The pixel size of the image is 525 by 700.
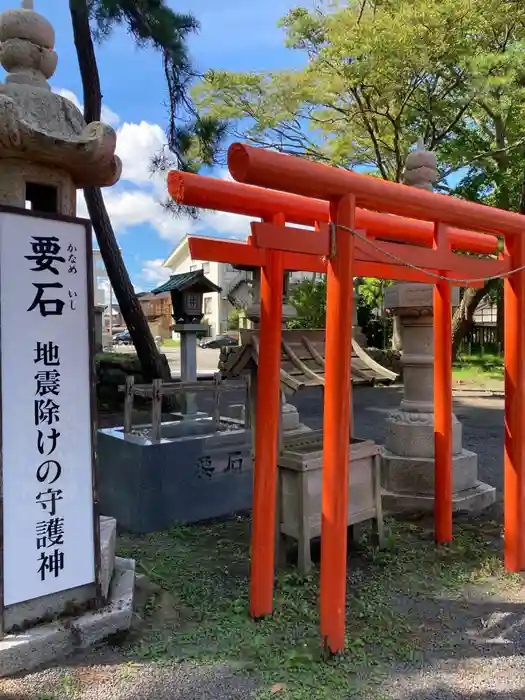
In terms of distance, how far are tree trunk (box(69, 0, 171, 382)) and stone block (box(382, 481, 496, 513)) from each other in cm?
617

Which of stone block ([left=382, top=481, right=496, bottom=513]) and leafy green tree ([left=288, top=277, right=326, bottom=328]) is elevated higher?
leafy green tree ([left=288, top=277, right=326, bottom=328])

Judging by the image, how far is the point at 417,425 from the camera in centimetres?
559

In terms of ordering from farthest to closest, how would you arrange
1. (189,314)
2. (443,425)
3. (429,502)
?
(189,314) < (429,502) < (443,425)

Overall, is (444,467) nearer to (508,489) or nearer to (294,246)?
(508,489)

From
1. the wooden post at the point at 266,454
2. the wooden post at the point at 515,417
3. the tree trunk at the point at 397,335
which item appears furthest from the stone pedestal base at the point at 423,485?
the wooden post at the point at 266,454

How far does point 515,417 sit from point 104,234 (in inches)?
308

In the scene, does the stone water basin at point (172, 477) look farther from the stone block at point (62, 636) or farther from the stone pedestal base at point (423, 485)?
the stone block at point (62, 636)

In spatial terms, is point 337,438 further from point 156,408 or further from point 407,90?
point 407,90

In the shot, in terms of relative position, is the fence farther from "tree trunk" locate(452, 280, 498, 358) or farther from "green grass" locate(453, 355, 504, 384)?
"tree trunk" locate(452, 280, 498, 358)

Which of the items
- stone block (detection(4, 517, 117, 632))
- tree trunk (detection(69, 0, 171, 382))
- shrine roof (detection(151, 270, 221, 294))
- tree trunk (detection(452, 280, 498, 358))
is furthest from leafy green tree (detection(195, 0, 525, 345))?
stone block (detection(4, 517, 117, 632))

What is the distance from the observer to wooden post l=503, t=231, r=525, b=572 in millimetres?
3875

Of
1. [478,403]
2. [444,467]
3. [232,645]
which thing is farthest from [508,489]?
[478,403]

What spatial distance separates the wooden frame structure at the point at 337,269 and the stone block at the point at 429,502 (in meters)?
0.89

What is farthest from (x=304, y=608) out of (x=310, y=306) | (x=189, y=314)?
(x=310, y=306)
